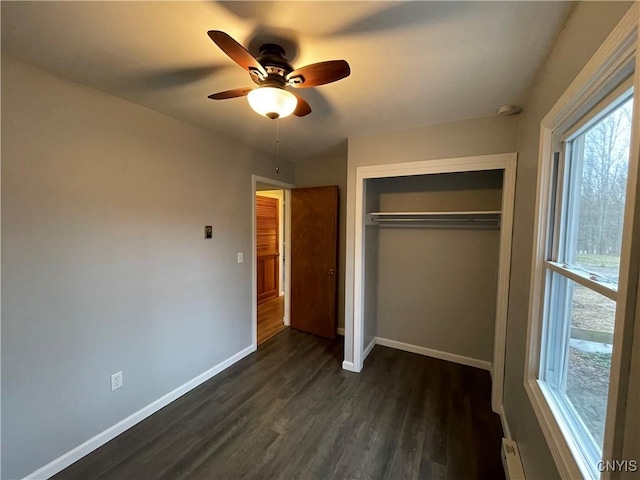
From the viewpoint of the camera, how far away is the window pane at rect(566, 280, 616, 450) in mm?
888

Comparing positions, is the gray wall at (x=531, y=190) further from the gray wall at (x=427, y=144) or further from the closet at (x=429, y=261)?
the closet at (x=429, y=261)

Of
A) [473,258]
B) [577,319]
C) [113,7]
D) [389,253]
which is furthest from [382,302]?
[113,7]

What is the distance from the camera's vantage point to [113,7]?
1116mm

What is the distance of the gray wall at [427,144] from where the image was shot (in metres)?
2.13

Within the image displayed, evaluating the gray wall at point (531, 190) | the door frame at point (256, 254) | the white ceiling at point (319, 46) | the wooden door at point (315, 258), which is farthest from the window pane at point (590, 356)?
the door frame at point (256, 254)

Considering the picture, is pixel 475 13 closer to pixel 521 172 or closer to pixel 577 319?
pixel 521 172

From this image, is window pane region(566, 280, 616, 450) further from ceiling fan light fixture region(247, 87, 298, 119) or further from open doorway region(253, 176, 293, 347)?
open doorway region(253, 176, 293, 347)

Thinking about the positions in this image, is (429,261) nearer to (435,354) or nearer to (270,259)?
(435,354)

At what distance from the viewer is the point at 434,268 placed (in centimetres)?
302

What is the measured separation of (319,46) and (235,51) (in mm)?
457

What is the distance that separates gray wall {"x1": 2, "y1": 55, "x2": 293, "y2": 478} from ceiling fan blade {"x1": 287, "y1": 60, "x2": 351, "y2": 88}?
4.70ft

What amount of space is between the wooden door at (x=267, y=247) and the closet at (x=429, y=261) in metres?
2.43

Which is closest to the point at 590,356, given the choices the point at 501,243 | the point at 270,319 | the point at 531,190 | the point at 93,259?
the point at 531,190

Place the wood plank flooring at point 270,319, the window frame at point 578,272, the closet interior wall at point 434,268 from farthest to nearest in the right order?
the wood plank flooring at point 270,319 → the closet interior wall at point 434,268 → the window frame at point 578,272
